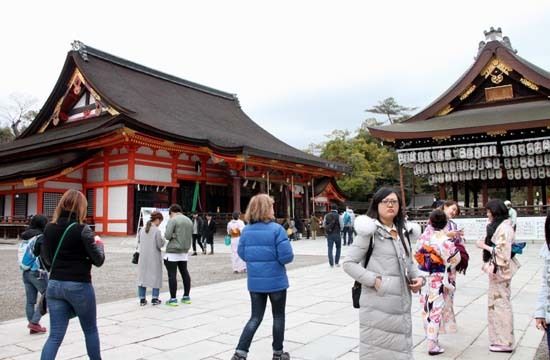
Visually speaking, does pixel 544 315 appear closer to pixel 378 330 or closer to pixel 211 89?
pixel 378 330

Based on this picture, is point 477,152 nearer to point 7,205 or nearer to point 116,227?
point 116,227

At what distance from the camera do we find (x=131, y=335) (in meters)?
4.86

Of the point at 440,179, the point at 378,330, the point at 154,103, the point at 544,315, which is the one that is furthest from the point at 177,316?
the point at 154,103

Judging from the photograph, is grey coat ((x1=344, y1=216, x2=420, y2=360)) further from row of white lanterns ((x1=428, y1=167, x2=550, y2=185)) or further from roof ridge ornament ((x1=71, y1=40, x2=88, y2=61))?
roof ridge ornament ((x1=71, y1=40, x2=88, y2=61))

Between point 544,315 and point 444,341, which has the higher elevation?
point 544,315

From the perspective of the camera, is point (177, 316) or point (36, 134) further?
point (36, 134)

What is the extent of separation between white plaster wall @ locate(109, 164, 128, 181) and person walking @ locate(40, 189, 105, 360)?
1595 centimetres

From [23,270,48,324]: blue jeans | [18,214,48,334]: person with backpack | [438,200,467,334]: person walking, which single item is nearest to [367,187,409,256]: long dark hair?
[438,200,467,334]: person walking

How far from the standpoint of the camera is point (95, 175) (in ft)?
65.4

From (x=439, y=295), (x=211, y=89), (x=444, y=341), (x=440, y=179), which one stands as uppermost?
(x=211, y=89)

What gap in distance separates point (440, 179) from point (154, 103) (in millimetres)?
14857

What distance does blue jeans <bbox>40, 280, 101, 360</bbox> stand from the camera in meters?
3.28

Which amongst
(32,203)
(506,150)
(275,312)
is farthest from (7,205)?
(506,150)

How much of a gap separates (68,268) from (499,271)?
3811mm
